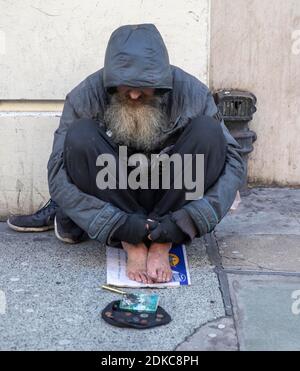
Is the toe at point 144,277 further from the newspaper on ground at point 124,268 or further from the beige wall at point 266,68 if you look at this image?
the beige wall at point 266,68

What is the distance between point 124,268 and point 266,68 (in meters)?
1.67

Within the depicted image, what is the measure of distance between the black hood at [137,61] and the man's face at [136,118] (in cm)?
11

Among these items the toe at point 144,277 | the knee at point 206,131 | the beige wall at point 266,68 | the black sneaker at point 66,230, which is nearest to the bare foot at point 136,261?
the toe at point 144,277

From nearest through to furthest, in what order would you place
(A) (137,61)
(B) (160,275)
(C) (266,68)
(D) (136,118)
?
(A) (137,61)
(B) (160,275)
(D) (136,118)
(C) (266,68)

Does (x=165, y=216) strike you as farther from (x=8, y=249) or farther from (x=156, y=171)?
(x=8, y=249)

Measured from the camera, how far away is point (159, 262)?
3.14m

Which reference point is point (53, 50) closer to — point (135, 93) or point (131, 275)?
point (135, 93)

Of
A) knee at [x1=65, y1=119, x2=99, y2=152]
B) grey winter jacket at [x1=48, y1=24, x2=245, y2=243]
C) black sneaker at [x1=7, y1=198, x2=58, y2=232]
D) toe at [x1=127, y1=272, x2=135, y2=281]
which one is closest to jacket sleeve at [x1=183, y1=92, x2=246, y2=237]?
grey winter jacket at [x1=48, y1=24, x2=245, y2=243]

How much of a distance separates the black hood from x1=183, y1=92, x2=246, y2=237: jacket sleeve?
0.37 m

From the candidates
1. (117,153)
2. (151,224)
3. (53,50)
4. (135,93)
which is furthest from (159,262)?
(53,50)

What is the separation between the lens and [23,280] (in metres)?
3.17

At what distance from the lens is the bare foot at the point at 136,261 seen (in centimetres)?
314

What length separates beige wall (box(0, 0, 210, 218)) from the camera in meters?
3.72

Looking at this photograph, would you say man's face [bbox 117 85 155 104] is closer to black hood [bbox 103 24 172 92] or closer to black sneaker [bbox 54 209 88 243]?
black hood [bbox 103 24 172 92]
